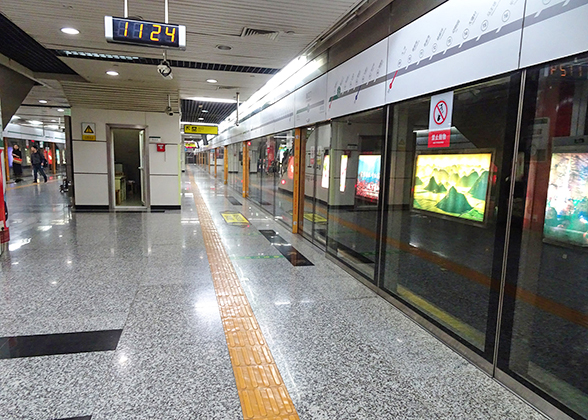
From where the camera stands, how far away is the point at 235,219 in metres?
8.39

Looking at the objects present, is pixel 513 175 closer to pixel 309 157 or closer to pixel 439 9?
pixel 439 9

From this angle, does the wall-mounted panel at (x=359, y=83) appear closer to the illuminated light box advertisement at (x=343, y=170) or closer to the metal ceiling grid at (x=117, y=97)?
the illuminated light box advertisement at (x=343, y=170)

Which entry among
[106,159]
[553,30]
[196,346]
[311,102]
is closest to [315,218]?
[311,102]

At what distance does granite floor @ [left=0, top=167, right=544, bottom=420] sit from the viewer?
2121 mm

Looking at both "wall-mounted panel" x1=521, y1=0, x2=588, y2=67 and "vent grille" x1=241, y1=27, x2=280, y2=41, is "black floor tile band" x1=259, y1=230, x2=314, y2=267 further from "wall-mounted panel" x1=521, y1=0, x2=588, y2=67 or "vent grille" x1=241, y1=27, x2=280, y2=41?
"wall-mounted panel" x1=521, y1=0, x2=588, y2=67

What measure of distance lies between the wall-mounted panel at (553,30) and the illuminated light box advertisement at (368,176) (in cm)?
261

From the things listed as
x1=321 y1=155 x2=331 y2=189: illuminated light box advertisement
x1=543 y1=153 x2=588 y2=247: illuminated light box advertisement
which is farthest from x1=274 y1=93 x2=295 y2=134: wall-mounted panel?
x1=543 y1=153 x2=588 y2=247: illuminated light box advertisement

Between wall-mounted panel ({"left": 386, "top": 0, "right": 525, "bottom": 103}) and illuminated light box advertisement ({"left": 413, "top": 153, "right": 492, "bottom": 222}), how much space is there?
1.21m

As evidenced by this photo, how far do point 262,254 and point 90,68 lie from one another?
481 centimetres

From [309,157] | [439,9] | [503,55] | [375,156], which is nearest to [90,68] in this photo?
[309,157]

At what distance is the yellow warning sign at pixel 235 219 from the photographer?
26.0 ft

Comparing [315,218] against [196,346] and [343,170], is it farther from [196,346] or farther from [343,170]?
[196,346]

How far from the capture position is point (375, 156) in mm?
4762

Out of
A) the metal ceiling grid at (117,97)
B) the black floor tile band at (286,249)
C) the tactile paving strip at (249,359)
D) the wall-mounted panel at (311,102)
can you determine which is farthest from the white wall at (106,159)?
the tactile paving strip at (249,359)
